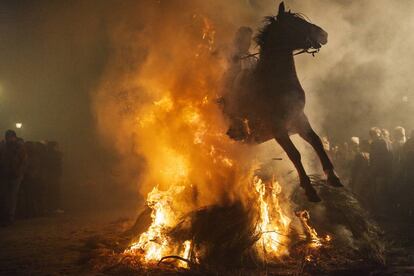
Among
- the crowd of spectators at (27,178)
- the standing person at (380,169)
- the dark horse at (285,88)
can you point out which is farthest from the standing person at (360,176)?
the crowd of spectators at (27,178)

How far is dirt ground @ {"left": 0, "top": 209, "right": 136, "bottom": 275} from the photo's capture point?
6383 millimetres

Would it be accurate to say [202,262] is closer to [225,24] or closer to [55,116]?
[225,24]

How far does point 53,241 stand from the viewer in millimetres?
8516

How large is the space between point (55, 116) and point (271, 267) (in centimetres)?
2574

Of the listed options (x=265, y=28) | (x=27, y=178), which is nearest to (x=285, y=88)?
(x=265, y=28)

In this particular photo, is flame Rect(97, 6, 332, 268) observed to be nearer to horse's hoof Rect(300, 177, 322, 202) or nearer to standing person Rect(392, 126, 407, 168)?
horse's hoof Rect(300, 177, 322, 202)

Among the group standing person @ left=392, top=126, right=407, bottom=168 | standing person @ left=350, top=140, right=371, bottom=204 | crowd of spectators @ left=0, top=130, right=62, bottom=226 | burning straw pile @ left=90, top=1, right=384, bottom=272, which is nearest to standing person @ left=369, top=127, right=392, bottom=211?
standing person @ left=350, top=140, right=371, bottom=204

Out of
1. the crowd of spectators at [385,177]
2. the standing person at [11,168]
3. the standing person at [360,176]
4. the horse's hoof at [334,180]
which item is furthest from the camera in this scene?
the standing person at [360,176]

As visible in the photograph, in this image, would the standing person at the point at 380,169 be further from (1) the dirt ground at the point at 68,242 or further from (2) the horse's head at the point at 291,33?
(2) the horse's head at the point at 291,33

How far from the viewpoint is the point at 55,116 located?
2789 cm

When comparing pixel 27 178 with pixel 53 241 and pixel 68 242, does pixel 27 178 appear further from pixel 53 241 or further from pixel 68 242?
pixel 68 242

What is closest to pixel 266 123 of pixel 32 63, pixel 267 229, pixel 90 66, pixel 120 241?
pixel 267 229

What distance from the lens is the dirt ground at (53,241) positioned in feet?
20.9

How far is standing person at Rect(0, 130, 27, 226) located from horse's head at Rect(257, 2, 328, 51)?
915 cm
